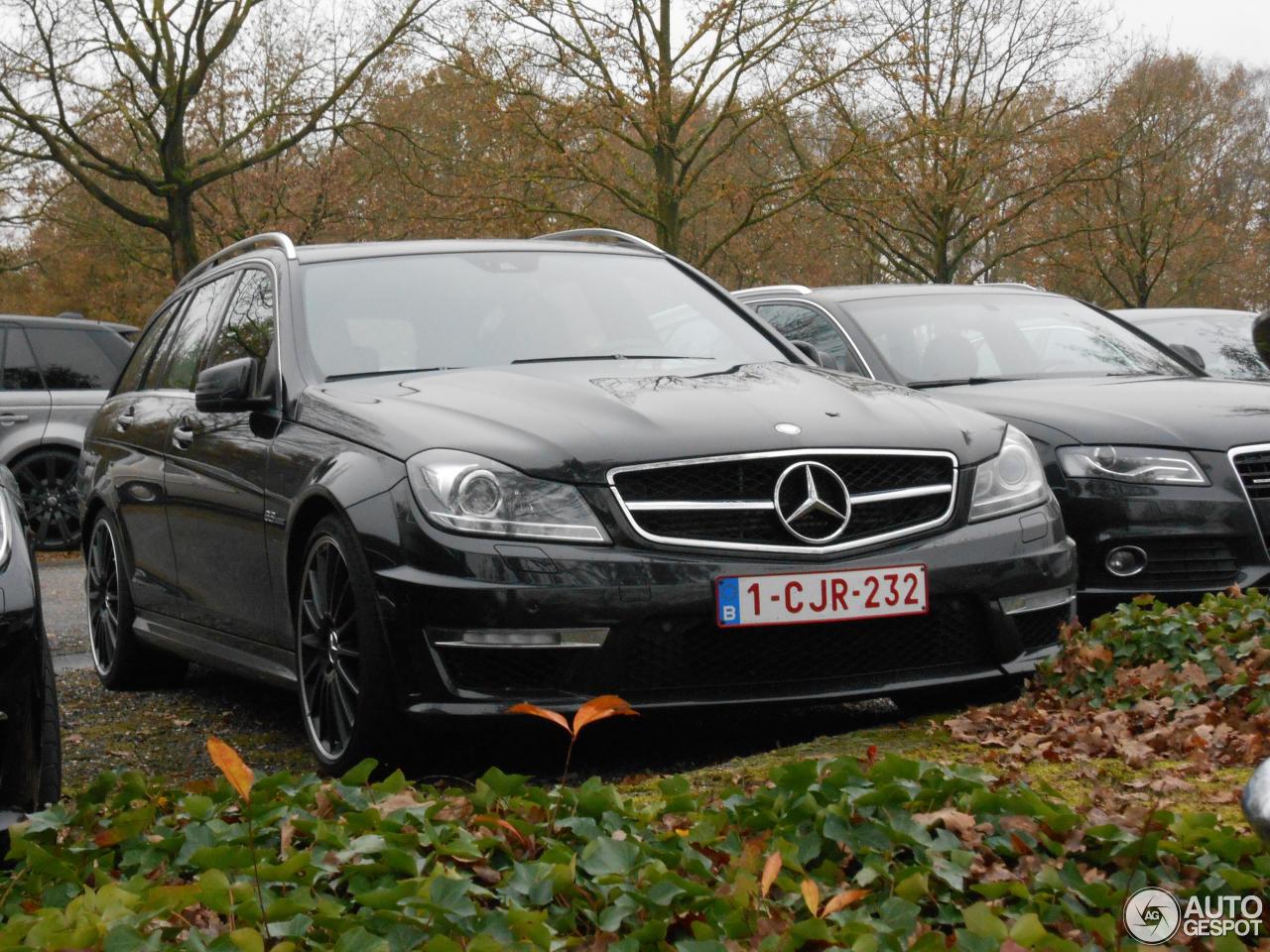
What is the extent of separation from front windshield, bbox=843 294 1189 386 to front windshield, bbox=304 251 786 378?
1619mm

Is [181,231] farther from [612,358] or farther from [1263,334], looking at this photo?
[1263,334]

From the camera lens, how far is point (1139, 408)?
716 centimetres

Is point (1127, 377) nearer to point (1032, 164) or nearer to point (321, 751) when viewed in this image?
point (321, 751)

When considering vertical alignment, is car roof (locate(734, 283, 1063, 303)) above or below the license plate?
above

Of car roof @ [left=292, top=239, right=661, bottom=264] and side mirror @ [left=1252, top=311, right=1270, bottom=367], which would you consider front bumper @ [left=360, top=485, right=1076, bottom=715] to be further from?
side mirror @ [left=1252, top=311, right=1270, bottom=367]

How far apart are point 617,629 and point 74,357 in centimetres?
1194

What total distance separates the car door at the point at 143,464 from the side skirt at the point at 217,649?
0.23 feet

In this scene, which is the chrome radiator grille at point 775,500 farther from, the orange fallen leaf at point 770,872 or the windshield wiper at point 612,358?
the orange fallen leaf at point 770,872

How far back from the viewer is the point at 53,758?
3996 millimetres

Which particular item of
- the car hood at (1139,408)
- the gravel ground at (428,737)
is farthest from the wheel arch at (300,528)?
the car hood at (1139,408)

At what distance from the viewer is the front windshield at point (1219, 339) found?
37.1 ft


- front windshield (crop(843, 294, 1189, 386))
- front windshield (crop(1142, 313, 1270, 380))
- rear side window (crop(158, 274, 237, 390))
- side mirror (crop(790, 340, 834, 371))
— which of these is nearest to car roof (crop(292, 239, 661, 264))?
rear side window (crop(158, 274, 237, 390))

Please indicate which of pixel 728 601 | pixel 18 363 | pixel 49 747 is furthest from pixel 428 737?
pixel 18 363

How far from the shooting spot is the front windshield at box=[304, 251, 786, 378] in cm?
596
